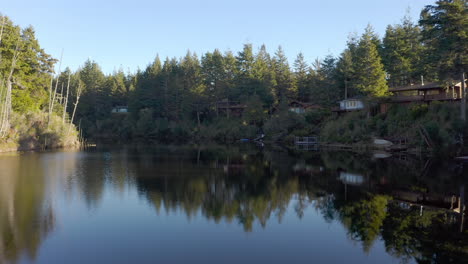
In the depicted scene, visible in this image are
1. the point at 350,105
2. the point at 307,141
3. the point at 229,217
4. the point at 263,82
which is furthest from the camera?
the point at 263,82

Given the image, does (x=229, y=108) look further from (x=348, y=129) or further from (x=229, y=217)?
(x=229, y=217)

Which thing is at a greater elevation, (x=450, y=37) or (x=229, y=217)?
(x=450, y=37)

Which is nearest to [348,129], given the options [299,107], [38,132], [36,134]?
[299,107]

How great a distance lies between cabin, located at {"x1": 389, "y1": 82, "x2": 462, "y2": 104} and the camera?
46.4m

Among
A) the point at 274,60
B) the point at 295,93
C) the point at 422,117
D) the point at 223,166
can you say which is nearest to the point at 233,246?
the point at 223,166

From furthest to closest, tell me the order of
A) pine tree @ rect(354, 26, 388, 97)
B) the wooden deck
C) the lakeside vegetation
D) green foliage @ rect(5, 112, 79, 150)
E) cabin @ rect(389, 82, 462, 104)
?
1. the wooden deck
2. pine tree @ rect(354, 26, 388, 97)
3. cabin @ rect(389, 82, 462, 104)
4. green foliage @ rect(5, 112, 79, 150)
5. the lakeside vegetation

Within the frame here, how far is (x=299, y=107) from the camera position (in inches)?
2972

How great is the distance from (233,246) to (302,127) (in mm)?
57261

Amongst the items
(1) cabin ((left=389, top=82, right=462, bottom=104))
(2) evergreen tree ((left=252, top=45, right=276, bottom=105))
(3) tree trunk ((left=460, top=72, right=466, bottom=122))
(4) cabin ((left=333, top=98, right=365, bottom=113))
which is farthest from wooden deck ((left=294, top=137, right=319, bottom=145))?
(3) tree trunk ((left=460, top=72, right=466, bottom=122))

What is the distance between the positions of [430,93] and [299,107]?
91.8ft

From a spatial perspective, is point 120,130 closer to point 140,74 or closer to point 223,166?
point 140,74

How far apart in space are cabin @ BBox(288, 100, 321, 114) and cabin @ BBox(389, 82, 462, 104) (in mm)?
20273

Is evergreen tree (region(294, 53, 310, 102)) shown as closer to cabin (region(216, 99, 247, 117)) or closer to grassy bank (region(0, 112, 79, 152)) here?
cabin (region(216, 99, 247, 117))

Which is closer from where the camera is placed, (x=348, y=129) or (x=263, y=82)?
(x=348, y=129)
